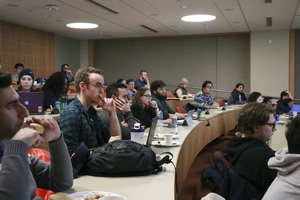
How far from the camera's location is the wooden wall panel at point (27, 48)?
33.2 ft

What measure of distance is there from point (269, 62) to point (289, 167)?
35.6ft

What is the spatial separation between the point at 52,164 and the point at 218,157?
4.60 feet

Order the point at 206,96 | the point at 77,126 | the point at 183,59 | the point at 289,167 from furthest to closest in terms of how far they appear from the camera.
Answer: the point at 183,59 < the point at 206,96 < the point at 77,126 < the point at 289,167

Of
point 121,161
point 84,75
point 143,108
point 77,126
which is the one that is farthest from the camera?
point 143,108

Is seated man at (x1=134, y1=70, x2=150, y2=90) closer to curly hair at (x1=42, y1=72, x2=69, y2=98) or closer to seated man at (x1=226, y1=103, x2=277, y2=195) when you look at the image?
curly hair at (x1=42, y1=72, x2=69, y2=98)

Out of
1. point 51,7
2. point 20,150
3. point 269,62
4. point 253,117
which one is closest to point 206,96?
point 51,7

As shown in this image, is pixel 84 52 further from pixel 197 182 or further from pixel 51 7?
pixel 197 182

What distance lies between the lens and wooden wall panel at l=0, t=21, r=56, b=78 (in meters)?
10.1

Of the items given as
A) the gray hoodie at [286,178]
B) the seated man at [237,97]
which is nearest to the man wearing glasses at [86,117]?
the gray hoodie at [286,178]

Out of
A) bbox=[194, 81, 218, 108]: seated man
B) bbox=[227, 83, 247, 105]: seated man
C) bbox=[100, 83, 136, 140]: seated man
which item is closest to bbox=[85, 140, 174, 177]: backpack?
bbox=[100, 83, 136, 140]: seated man

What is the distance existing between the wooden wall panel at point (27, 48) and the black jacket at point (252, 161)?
917cm

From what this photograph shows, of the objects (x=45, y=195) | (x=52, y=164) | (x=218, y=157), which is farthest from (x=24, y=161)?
(x=218, y=157)

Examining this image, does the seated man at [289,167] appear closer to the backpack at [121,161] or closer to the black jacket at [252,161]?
the black jacket at [252,161]

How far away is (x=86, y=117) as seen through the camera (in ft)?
8.12
